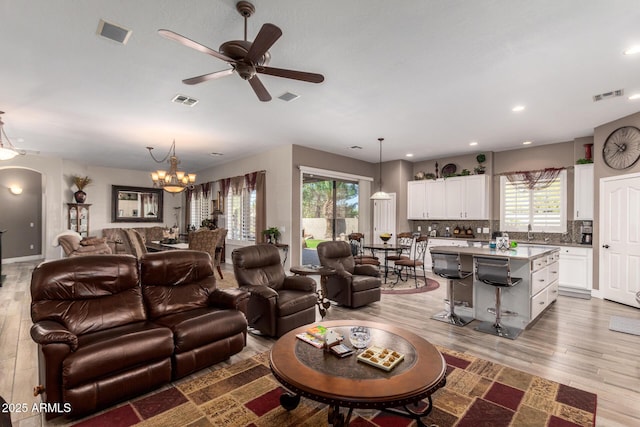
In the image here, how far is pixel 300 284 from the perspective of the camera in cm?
403

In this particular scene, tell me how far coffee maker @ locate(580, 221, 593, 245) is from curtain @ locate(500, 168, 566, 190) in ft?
3.43

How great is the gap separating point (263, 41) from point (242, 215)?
Answer: 6698mm

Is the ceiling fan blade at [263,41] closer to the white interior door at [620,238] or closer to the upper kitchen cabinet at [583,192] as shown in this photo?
the white interior door at [620,238]

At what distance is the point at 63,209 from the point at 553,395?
11269 mm

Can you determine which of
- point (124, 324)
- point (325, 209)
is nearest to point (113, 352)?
point (124, 324)

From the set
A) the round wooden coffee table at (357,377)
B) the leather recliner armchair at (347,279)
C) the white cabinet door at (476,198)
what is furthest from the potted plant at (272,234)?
the white cabinet door at (476,198)

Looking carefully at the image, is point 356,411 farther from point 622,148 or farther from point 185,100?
point 622,148

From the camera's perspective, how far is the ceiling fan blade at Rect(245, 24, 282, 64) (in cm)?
197

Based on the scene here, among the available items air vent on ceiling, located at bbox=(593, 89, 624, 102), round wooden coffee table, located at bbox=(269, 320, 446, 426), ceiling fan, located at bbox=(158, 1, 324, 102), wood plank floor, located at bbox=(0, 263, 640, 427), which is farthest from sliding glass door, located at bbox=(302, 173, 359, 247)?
round wooden coffee table, located at bbox=(269, 320, 446, 426)

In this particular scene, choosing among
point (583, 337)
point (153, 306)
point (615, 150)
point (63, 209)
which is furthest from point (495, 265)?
point (63, 209)

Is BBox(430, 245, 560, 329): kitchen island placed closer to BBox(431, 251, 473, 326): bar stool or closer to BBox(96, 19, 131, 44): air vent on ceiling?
BBox(431, 251, 473, 326): bar stool

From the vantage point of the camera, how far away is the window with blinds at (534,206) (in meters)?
6.39

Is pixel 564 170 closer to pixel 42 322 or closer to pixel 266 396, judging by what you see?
pixel 266 396

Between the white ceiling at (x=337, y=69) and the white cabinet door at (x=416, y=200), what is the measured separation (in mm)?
2323
